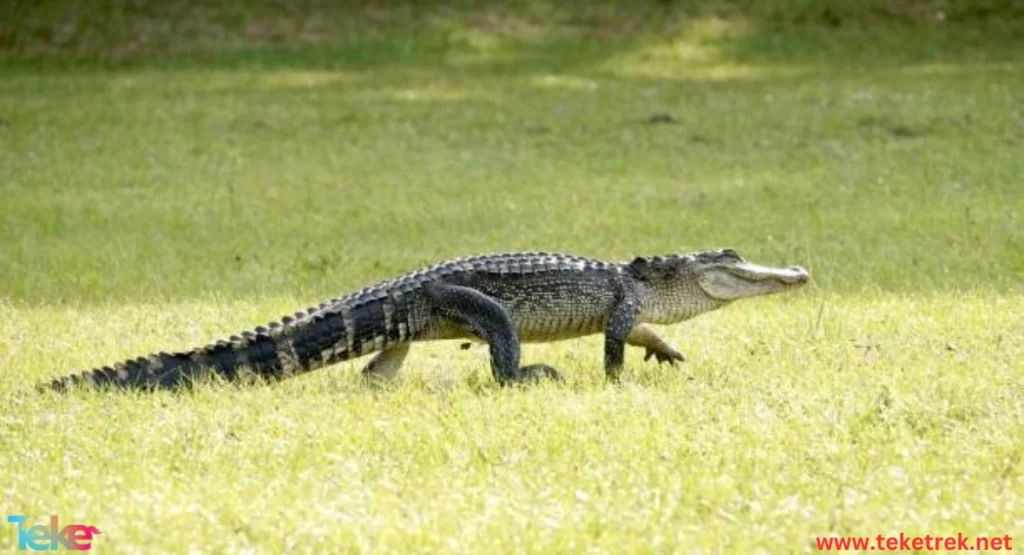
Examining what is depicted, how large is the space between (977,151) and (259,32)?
45.5ft

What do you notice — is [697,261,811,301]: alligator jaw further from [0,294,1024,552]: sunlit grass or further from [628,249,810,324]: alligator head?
[0,294,1024,552]: sunlit grass

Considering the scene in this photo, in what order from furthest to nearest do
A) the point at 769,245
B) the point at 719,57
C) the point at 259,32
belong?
the point at 259,32 < the point at 719,57 < the point at 769,245

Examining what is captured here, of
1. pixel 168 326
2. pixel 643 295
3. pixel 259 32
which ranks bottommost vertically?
pixel 259 32

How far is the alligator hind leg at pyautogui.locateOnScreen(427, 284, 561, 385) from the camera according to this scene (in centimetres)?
887

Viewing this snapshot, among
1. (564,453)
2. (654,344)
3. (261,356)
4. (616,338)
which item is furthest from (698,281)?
(564,453)

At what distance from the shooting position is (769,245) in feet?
46.4

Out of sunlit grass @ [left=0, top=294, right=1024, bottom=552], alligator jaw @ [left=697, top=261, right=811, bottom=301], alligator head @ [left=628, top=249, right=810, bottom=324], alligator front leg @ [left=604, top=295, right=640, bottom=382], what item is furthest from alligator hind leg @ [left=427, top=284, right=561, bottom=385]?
alligator jaw @ [left=697, top=261, right=811, bottom=301]

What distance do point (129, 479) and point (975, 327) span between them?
4904 mm

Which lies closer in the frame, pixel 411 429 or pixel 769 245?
pixel 411 429

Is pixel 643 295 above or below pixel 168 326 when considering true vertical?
above

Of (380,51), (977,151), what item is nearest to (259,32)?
(380,51)

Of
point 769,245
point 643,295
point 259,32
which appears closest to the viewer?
point 643,295

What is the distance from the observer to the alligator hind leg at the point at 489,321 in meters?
8.87

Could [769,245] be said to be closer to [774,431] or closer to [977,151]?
[977,151]
